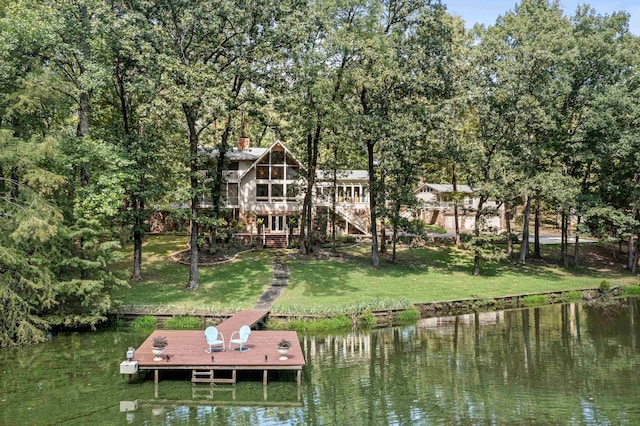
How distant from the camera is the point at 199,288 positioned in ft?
94.8

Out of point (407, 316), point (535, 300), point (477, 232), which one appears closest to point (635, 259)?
point (477, 232)

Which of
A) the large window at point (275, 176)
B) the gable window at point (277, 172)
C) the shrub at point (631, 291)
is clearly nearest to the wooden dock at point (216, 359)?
the large window at point (275, 176)

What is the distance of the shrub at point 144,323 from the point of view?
78.4 ft

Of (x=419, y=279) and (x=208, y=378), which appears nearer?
(x=208, y=378)

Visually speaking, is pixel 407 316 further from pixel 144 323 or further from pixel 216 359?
pixel 144 323

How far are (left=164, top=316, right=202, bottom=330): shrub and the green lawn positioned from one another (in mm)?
585

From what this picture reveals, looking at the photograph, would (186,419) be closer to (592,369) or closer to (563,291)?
(592,369)

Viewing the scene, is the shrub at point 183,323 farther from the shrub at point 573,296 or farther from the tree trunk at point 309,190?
the shrub at point 573,296

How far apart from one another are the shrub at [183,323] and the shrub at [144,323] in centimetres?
56

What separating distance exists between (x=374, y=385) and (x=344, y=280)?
1542 cm

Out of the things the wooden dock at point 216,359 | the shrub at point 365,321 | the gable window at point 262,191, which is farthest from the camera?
the gable window at point 262,191

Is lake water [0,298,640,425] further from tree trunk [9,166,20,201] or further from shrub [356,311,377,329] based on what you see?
tree trunk [9,166,20,201]

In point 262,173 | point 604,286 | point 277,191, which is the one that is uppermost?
point 262,173

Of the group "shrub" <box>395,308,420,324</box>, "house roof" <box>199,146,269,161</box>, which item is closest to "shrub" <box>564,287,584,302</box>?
"shrub" <box>395,308,420,324</box>
